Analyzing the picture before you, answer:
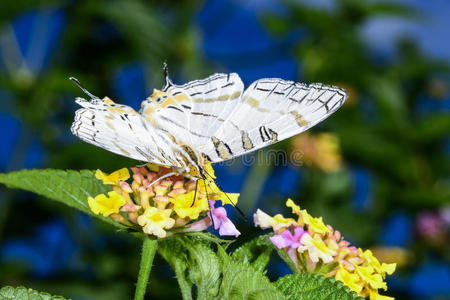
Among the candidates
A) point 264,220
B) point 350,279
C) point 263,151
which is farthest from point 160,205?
point 263,151

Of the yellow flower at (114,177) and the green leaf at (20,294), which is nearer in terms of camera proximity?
the green leaf at (20,294)

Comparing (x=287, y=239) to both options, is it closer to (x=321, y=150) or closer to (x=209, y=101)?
(x=209, y=101)

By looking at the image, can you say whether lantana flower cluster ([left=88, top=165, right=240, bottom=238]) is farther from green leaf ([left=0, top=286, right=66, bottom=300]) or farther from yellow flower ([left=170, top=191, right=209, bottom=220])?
green leaf ([left=0, top=286, right=66, bottom=300])

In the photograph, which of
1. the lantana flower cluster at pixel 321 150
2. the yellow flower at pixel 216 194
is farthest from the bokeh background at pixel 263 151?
the yellow flower at pixel 216 194

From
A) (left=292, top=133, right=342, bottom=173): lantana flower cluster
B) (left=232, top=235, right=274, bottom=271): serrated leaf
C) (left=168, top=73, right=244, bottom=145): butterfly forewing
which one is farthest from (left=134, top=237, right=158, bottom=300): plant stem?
(left=292, top=133, right=342, bottom=173): lantana flower cluster

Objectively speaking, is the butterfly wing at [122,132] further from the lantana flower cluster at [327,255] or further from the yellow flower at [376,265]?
the yellow flower at [376,265]

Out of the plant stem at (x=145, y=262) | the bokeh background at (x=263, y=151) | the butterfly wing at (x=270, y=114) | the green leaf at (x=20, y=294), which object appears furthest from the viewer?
the bokeh background at (x=263, y=151)

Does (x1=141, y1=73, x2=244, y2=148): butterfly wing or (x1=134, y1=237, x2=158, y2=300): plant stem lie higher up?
(x1=141, y1=73, x2=244, y2=148): butterfly wing
